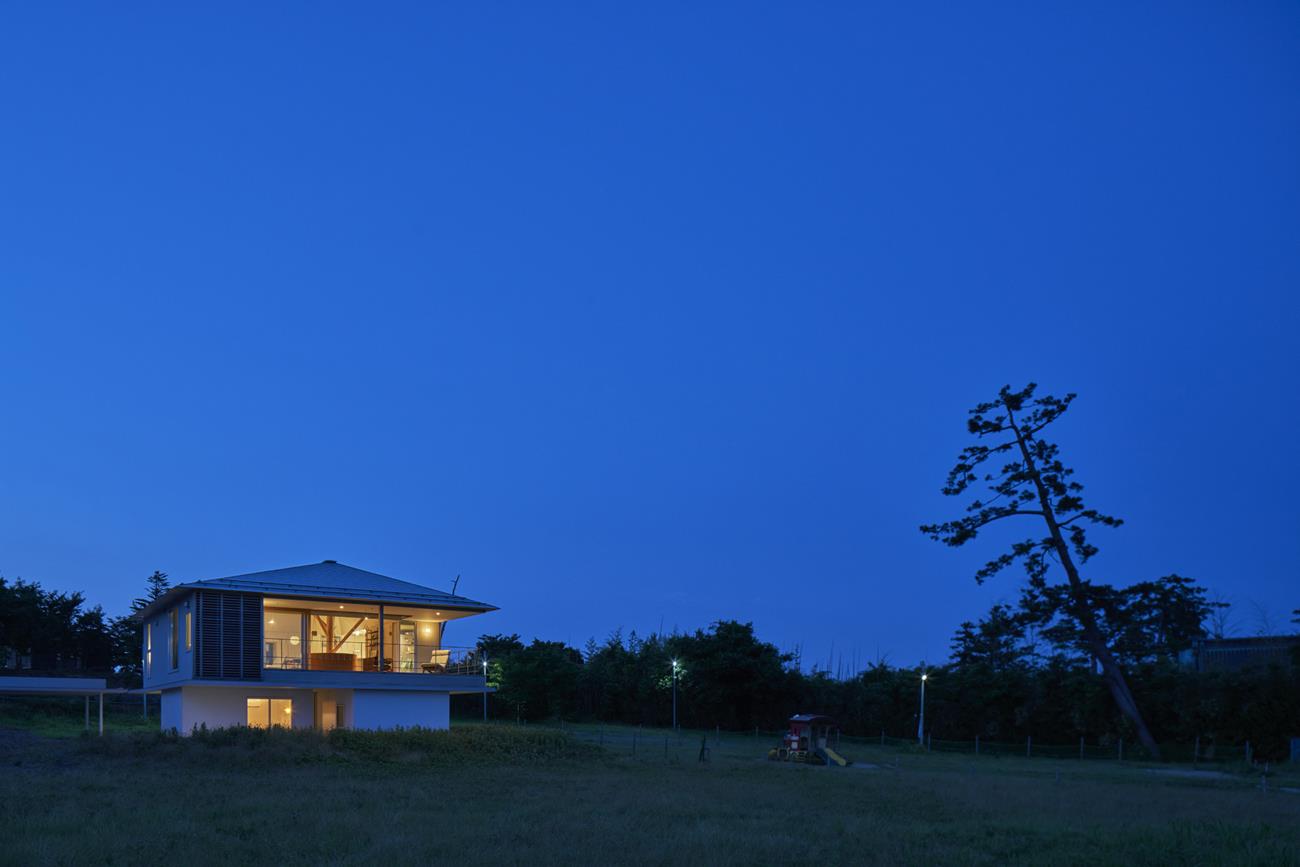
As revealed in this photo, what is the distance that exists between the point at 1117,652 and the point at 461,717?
→ 27.7 meters

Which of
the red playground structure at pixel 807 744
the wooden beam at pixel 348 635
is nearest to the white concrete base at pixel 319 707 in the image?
the wooden beam at pixel 348 635

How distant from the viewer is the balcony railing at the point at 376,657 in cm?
3031

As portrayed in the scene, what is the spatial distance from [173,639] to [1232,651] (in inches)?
1493

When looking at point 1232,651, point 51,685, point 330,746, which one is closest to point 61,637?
point 51,685

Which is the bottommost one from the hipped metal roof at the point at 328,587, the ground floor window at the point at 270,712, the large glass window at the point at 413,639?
the ground floor window at the point at 270,712

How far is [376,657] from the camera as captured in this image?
103ft

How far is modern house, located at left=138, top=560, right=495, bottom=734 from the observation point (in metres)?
28.4

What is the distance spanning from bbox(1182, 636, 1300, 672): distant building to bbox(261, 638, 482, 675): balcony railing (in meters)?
24.5

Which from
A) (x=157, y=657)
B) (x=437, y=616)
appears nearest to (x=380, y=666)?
(x=437, y=616)

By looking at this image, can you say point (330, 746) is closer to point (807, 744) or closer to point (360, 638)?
point (360, 638)

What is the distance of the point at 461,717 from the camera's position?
48719 mm

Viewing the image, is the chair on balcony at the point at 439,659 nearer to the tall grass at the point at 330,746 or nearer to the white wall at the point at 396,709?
the white wall at the point at 396,709

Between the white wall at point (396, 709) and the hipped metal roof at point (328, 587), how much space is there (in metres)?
2.54

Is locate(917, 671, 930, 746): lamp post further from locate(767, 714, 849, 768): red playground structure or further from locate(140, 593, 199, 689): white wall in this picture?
locate(140, 593, 199, 689): white wall
